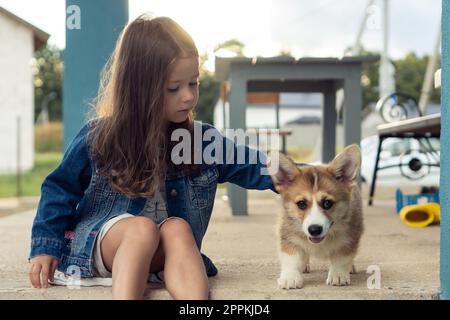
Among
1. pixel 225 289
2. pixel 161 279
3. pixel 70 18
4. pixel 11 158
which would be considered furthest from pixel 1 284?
pixel 11 158

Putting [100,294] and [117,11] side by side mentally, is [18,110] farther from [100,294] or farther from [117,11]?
[100,294]

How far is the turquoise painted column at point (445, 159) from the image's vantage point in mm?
1726

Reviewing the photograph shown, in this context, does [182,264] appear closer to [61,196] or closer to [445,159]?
[61,196]

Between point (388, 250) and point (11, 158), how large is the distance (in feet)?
31.5

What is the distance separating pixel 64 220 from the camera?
1893mm

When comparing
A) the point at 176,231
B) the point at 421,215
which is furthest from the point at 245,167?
the point at 421,215

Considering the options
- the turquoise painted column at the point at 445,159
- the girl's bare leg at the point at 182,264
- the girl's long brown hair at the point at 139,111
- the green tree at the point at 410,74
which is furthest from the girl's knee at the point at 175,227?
the green tree at the point at 410,74

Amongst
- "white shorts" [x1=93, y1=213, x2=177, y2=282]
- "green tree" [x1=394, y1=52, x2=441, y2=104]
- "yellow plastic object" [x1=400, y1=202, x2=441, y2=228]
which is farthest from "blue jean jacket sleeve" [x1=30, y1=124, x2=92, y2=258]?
"green tree" [x1=394, y1=52, x2=441, y2=104]

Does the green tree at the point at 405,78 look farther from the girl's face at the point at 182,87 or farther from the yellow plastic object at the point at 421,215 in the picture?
the girl's face at the point at 182,87

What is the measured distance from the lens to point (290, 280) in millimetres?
1791

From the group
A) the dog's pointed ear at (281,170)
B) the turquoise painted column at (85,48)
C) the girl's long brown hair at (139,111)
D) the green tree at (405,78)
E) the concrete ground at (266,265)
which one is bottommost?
the concrete ground at (266,265)

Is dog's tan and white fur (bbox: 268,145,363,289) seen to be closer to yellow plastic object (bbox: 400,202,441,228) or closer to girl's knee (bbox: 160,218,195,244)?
girl's knee (bbox: 160,218,195,244)

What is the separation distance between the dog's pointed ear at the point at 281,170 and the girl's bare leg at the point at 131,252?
1.44 ft

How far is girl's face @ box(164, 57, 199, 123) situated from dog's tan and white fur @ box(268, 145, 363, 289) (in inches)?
13.2
